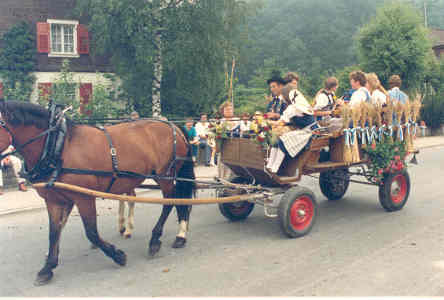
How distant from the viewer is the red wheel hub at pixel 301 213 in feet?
19.5

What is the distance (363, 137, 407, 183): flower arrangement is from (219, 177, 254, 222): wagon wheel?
196 centimetres

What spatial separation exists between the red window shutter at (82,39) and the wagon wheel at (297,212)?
18.0 metres

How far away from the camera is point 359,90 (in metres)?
6.86

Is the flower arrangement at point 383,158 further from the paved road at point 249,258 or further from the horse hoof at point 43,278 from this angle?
the horse hoof at point 43,278

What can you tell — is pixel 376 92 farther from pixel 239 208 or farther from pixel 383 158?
pixel 239 208

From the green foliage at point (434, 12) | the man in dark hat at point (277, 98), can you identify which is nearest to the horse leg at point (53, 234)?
the man in dark hat at point (277, 98)

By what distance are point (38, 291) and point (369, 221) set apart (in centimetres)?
461

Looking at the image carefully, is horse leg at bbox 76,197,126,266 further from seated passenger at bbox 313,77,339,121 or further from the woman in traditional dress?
the woman in traditional dress

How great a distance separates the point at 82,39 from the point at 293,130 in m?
17.7

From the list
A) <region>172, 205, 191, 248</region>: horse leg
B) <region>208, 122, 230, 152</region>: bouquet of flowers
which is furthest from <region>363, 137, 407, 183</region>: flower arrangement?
<region>172, 205, 191, 248</region>: horse leg

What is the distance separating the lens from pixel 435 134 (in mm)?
22859

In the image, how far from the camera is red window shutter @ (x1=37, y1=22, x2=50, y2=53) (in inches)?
798

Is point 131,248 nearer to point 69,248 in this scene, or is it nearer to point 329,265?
point 69,248

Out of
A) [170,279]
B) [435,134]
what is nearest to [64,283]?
[170,279]
